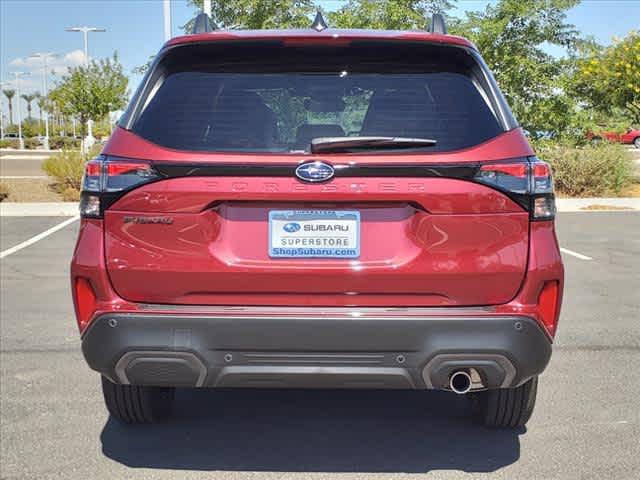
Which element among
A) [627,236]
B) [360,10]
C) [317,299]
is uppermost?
[360,10]

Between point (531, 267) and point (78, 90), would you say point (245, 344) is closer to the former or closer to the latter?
point (531, 267)

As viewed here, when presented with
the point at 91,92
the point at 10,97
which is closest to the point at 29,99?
the point at 10,97

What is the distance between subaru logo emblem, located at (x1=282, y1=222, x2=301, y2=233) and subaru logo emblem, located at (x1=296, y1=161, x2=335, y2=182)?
173 millimetres

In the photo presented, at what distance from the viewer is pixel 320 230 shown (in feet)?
10.1

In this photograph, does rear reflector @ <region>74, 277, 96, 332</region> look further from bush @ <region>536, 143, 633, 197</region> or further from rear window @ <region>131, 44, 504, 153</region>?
bush @ <region>536, 143, 633, 197</region>

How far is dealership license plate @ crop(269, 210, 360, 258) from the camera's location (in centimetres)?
306

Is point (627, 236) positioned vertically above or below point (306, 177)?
below

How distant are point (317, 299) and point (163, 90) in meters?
1.08

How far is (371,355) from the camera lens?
3066 millimetres

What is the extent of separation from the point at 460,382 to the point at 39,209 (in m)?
13.5

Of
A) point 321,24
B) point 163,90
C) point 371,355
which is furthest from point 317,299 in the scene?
point 321,24

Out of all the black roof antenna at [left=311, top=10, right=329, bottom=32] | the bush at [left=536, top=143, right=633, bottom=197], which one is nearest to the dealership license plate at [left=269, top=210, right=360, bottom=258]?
the black roof antenna at [left=311, top=10, right=329, bottom=32]

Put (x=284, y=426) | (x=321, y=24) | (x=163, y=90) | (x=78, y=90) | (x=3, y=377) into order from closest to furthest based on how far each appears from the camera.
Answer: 1. (x=163, y=90)
2. (x=321, y=24)
3. (x=284, y=426)
4. (x=3, y=377)
5. (x=78, y=90)

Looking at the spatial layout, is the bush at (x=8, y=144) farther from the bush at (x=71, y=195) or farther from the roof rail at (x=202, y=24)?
the roof rail at (x=202, y=24)
